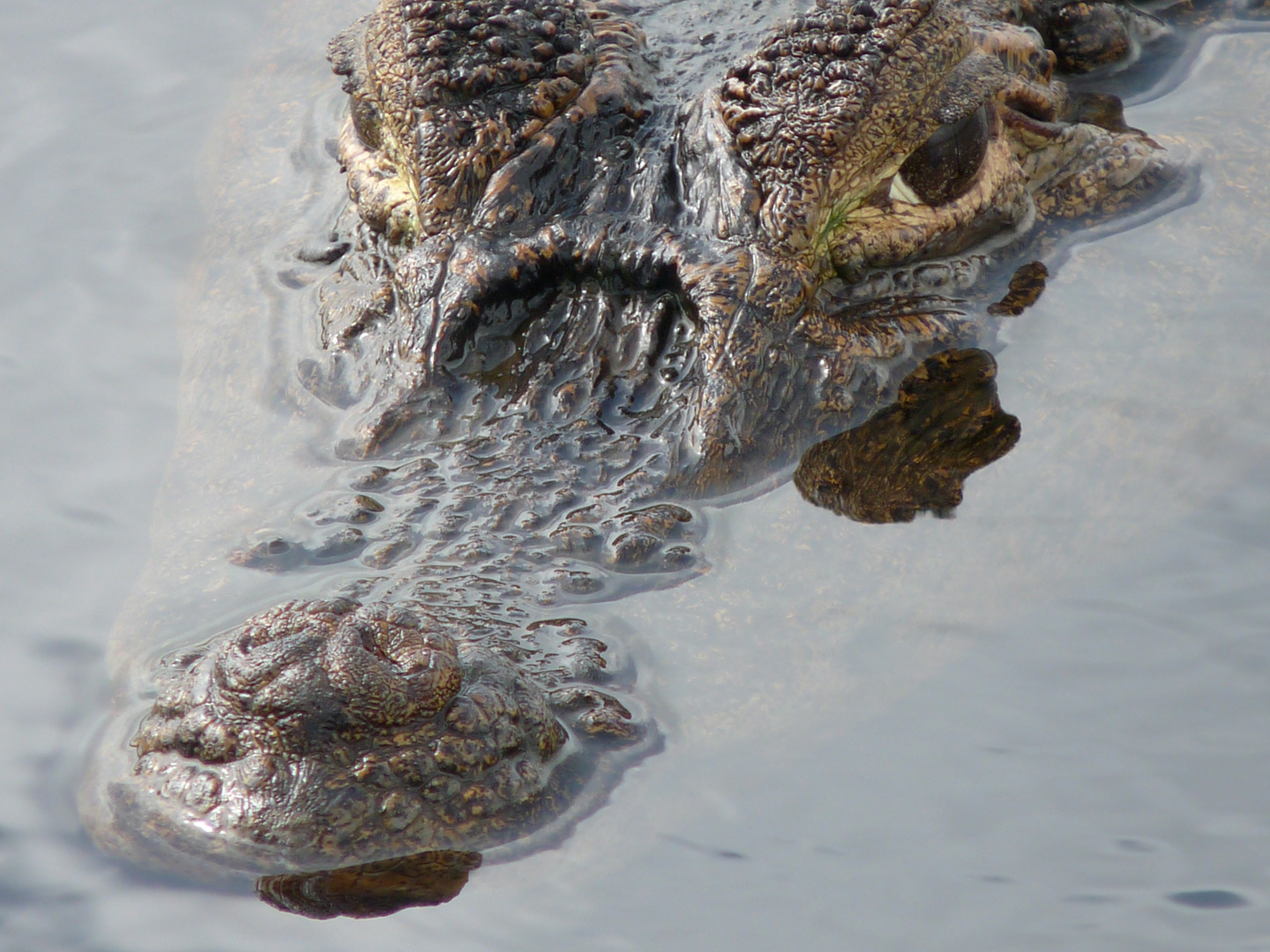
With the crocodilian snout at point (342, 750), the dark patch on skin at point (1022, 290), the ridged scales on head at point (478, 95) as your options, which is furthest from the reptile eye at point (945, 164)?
A: the crocodilian snout at point (342, 750)

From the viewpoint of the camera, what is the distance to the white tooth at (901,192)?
143 inches

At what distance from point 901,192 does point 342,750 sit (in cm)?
222

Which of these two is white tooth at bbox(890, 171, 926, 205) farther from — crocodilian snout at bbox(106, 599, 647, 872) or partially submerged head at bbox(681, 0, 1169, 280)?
crocodilian snout at bbox(106, 599, 647, 872)

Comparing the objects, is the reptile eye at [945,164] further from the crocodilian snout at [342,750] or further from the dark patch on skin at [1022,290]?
the crocodilian snout at [342,750]

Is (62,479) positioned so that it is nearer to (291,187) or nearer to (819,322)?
(291,187)

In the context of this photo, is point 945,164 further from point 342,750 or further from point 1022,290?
point 342,750

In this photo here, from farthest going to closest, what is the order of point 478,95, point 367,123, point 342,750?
1. point 367,123
2. point 478,95
3. point 342,750

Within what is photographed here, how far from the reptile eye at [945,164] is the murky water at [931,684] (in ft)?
1.41

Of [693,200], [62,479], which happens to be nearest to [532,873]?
[693,200]

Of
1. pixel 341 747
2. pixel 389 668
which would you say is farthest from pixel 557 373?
pixel 341 747

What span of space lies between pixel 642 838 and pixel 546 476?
91 cm

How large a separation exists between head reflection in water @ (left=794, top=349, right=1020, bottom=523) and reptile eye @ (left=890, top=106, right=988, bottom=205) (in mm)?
467

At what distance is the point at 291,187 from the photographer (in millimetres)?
4727

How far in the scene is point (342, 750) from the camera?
234cm
